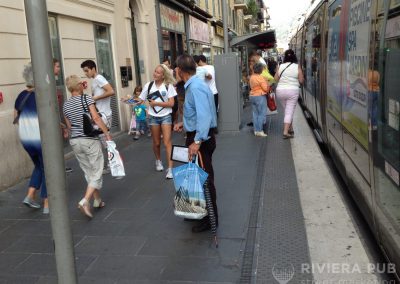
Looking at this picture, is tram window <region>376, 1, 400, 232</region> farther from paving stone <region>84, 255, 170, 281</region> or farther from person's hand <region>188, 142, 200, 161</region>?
paving stone <region>84, 255, 170, 281</region>

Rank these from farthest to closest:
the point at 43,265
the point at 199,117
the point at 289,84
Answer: the point at 289,84, the point at 199,117, the point at 43,265

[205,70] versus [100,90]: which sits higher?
[205,70]

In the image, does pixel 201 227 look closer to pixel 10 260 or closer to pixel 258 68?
pixel 10 260

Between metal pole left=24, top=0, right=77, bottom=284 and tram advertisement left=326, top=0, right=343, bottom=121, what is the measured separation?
4070 mm

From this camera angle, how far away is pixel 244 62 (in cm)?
1842

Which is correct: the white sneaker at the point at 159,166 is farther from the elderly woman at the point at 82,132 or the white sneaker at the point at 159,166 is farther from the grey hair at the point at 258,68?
the grey hair at the point at 258,68

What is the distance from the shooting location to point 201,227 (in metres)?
4.52

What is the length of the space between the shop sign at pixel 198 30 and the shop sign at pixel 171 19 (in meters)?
1.89

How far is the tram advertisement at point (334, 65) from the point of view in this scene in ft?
18.8

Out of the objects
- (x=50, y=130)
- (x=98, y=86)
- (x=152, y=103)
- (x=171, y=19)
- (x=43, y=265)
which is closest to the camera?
(x=50, y=130)

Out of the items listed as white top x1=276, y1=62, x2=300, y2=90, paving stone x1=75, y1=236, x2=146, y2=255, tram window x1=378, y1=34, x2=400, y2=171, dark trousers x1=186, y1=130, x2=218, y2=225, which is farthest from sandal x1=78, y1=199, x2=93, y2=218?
white top x1=276, y1=62, x2=300, y2=90

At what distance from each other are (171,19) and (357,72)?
14559mm

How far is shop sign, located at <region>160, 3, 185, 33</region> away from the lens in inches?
651

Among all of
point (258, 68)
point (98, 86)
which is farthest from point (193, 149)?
point (258, 68)
